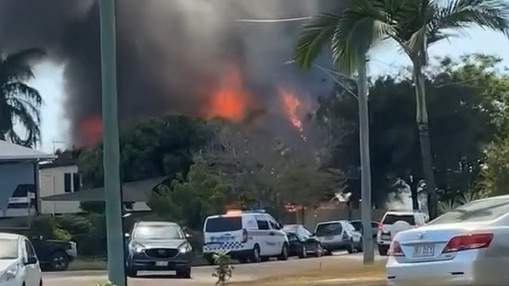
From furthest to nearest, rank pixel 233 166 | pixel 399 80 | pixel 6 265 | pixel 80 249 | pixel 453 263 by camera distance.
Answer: pixel 399 80 → pixel 233 166 → pixel 80 249 → pixel 6 265 → pixel 453 263

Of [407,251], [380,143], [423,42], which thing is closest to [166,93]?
[380,143]

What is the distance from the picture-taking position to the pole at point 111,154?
12.3 m

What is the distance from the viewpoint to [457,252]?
10.4 m

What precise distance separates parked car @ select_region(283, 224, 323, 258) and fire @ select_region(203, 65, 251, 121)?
35.2 ft

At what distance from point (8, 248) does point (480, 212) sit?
7.26 metres

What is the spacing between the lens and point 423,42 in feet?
58.2

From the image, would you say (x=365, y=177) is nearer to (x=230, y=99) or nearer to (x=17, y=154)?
(x=17, y=154)

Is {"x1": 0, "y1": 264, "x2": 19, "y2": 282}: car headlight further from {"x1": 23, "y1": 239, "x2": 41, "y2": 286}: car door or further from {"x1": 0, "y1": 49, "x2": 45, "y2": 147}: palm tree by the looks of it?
{"x1": 0, "y1": 49, "x2": 45, "y2": 147}: palm tree

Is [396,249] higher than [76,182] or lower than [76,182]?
lower

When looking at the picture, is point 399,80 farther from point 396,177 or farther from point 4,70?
point 4,70

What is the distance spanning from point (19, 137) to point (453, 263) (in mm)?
43692

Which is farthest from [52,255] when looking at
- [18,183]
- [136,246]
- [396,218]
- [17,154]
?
[396,218]

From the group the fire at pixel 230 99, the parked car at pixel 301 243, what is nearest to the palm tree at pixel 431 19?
the parked car at pixel 301 243

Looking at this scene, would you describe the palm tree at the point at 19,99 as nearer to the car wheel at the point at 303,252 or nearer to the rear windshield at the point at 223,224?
the car wheel at the point at 303,252
